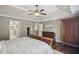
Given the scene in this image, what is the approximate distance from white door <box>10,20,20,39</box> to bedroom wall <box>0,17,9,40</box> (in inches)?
12.8

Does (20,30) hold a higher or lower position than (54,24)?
lower

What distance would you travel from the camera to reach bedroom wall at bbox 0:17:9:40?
194 inches

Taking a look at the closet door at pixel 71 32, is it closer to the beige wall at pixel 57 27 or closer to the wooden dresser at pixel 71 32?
the wooden dresser at pixel 71 32

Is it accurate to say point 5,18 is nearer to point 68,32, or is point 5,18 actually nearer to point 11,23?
point 11,23

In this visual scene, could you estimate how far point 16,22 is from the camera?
228 inches

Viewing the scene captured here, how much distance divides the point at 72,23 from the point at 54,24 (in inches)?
80.9

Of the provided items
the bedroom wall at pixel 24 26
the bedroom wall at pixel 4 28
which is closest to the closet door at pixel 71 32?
the bedroom wall at pixel 24 26

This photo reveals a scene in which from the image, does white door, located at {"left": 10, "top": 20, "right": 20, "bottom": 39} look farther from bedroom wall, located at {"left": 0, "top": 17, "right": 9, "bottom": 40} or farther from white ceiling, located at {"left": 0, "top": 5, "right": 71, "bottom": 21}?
white ceiling, located at {"left": 0, "top": 5, "right": 71, "bottom": 21}

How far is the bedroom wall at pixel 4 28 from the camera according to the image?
16.2 feet

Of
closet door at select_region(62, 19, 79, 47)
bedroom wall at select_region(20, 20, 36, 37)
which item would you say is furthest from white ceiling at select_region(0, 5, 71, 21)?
closet door at select_region(62, 19, 79, 47)

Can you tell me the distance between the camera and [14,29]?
5699 mm

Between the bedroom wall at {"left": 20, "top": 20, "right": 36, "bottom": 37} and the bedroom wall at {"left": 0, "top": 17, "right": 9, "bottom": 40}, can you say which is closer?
the bedroom wall at {"left": 0, "top": 17, "right": 9, "bottom": 40}
